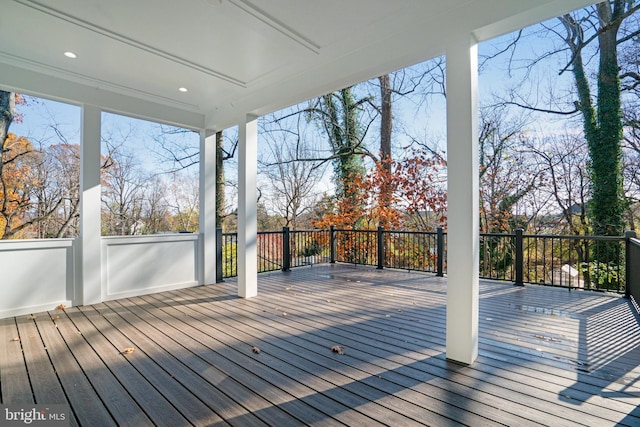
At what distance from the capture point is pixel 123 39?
3.07 m

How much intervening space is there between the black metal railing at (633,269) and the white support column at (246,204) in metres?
5.04

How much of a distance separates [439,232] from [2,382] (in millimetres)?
6072

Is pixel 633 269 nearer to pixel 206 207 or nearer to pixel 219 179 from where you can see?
pixel 206 207

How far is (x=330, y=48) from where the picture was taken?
127 inches

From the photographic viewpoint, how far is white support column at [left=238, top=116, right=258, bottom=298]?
4.61 metres

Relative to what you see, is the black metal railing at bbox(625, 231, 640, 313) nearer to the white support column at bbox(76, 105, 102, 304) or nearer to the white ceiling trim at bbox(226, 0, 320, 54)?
the white ceiling trim at bbox(226, 0, 320, 54)

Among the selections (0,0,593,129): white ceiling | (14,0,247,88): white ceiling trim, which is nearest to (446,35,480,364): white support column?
(0,0,593,129): white ceiling

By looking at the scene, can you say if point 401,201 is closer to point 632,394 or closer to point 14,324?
point 632,394

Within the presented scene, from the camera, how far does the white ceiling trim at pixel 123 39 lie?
260 cm

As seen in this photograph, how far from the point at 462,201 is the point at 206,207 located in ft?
14.2

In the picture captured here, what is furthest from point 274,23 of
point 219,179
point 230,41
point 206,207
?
point 219,179

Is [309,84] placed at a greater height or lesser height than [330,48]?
lesser

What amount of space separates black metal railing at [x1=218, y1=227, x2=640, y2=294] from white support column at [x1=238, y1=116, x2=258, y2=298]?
1.24m

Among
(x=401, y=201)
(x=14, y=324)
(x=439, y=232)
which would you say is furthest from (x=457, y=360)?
(x=401, y=201)
